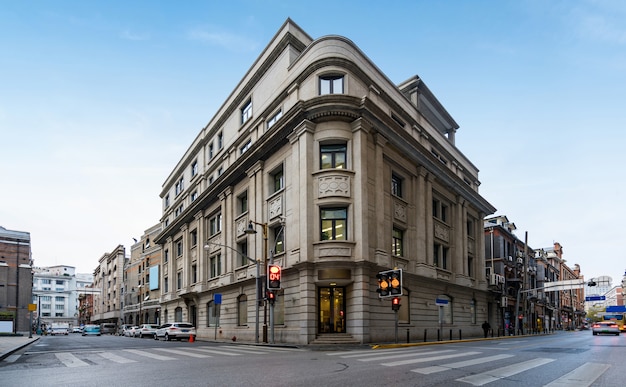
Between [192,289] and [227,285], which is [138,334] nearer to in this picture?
[192,289]

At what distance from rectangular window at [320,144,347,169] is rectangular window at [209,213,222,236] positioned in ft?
53.1

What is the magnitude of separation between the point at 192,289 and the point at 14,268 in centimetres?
4064

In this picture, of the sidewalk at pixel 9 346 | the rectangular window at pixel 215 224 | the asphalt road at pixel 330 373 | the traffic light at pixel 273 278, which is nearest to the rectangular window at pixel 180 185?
the rectangular window at pixel 215 224

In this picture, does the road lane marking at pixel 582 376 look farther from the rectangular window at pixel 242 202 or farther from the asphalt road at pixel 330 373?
the rectangular window at pixel 242 202

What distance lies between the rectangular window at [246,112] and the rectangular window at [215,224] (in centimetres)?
881

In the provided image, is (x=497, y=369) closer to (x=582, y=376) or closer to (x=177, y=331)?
(x=582, y=376)

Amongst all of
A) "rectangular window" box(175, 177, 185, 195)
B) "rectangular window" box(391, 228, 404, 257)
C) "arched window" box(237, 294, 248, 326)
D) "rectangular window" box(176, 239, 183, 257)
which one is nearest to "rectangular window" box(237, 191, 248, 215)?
"arched window" box(237, 294, 248, 326)

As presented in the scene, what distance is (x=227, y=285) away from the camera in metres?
37.4

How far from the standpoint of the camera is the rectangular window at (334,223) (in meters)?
27.6

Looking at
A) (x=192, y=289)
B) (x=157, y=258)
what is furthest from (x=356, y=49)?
(x=157, y=258)

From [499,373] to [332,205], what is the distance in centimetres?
1719

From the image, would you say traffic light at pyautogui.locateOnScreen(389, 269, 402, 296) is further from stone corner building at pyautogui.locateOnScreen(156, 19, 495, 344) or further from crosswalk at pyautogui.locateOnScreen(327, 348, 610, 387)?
crosswalk at pyautogui.locateOnScreen(327, 348, 610, 387)

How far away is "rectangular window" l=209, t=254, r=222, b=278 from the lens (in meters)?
41.6

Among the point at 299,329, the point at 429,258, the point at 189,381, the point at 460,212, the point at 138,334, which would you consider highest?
the point at 460,212
